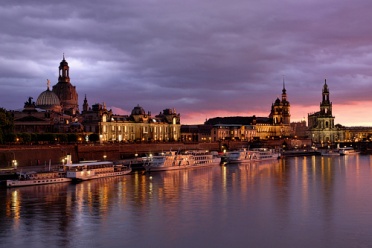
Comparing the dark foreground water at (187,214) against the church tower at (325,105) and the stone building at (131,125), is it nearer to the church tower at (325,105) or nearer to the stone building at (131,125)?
the stone building at (131,125)

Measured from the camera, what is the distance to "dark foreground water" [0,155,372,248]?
2669cm

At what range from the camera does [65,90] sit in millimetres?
121625

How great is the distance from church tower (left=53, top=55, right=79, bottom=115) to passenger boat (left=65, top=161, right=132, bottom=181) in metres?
64.7

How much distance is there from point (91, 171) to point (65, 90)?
239ft

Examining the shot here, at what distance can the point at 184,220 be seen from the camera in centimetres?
3100

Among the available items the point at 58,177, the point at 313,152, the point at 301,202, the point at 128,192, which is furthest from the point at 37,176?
the point at 313,152

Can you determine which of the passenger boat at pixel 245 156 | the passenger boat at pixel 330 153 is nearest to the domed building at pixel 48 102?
the passenger boat at pixel 245 156

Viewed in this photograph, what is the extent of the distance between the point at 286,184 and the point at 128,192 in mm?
15540

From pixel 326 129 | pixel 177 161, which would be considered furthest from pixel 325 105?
pixel 177 161

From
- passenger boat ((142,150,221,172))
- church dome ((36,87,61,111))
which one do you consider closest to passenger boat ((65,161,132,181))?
passenger boat ((142,150,221,172))

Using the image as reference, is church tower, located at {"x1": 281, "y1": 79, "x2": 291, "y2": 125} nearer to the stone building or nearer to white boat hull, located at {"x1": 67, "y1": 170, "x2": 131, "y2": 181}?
the stone building

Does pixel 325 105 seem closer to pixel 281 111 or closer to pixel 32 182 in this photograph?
pixel 281 111

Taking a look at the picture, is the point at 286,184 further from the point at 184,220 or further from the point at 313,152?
the point at 313,152

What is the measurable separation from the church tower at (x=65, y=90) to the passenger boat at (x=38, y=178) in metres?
70.9
